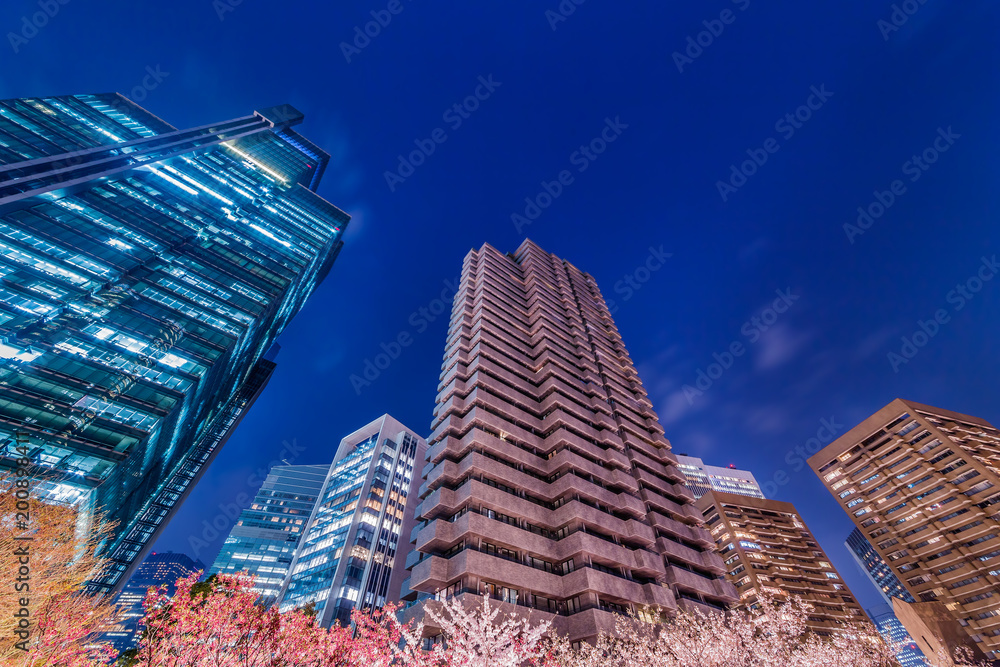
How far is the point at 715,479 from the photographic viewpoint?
419 feet

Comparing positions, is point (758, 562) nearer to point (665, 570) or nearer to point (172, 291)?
point (665, 570)

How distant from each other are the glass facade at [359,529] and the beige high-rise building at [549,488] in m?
37.2

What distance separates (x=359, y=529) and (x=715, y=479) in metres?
113

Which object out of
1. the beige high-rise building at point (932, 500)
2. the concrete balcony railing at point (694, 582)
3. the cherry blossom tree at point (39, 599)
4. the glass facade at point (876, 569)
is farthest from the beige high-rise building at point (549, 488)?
the glass facade at point (876, 569)

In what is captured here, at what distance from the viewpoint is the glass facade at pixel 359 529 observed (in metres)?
60.9

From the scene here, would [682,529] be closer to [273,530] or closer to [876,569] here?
[273,530]

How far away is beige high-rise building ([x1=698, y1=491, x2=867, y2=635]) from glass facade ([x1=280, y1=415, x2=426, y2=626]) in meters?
65.8

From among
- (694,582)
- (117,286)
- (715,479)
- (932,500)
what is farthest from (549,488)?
(715,479)

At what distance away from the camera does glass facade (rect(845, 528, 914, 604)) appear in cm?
15088

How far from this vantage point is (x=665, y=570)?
35.3 meters

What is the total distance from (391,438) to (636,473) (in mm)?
56074

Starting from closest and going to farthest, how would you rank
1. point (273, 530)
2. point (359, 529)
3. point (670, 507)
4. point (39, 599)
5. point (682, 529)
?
point (39, 599) → point (682, 529) → point (670, 507) → point (359, 529) → point (273, 530)

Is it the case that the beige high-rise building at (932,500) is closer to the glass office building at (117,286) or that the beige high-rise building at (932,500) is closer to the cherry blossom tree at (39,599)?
the cherry blossom tree at (39,599)

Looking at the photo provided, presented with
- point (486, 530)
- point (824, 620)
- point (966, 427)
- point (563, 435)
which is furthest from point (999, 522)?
point (486, 530)
